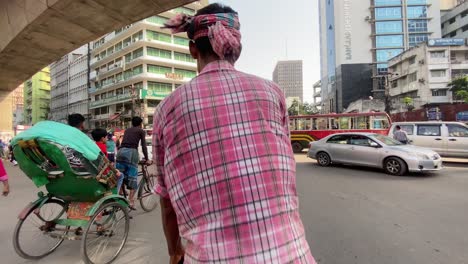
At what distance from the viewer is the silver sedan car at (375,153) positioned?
8.02 m

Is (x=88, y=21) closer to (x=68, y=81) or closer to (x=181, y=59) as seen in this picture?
(x=181, y=59)

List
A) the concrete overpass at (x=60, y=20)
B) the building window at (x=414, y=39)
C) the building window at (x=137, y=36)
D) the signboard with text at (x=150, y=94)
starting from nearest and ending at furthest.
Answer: the concrete overpass at (x=60, y=20), the signboard with text at (x=150, y=94), the building window at (x=137, y=36), the building window at (x=414, y=39)

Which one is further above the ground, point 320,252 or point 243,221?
point 243,221

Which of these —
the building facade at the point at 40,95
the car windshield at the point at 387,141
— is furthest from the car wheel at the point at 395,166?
the building facade at the point at 40,95

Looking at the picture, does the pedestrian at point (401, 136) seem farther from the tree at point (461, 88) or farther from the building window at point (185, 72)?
the tree at point (461, 88)

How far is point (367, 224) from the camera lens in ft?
13.7

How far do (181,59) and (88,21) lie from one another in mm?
35574

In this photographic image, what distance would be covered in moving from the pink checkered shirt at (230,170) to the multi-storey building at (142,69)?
36.8m

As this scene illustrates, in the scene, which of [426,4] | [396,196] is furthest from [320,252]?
[426,4]

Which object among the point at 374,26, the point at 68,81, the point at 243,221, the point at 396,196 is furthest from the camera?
the point at 374,26

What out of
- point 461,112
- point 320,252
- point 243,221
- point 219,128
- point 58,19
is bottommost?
point 320,252

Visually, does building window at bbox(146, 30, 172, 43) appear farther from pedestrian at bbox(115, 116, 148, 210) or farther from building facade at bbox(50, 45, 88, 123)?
pedestrian at bbox(115, 116, 148, 210)

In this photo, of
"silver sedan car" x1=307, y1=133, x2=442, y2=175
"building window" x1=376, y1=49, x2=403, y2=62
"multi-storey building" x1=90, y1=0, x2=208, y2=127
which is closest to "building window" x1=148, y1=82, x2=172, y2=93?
"multi-storey building" x1=90, y1=0, x2=208, y2=127

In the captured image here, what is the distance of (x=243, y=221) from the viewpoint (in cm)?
92
